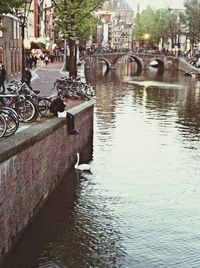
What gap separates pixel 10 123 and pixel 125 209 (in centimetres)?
461

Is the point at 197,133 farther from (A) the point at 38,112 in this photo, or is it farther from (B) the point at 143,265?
(B) the point at 143,265

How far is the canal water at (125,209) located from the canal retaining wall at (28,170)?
501 millimetres

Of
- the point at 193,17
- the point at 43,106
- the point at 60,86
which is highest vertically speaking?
the point at 193,17

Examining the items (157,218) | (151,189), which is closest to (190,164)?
(151,189)

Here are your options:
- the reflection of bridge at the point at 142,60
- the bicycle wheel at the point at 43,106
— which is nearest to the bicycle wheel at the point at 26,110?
the bicycle wheel at the point at 43,106

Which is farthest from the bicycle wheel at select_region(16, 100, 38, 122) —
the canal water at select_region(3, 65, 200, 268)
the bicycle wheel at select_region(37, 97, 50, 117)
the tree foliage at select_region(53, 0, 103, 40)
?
the tree foliage at select_region(53, 0, 103, 40)

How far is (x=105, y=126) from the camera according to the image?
107 ft

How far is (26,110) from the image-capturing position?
63.1ft

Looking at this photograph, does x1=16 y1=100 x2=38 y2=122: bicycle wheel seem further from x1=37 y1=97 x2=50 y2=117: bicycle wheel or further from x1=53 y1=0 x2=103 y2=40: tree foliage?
x1=53 y1=0 x2=103 y2=40: tree foliage

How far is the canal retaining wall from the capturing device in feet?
43.0

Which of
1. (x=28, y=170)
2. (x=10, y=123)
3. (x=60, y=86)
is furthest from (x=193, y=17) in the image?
(x=28, y=170)

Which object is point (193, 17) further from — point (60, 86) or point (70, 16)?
point (60, 86)

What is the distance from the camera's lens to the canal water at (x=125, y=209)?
14.2m

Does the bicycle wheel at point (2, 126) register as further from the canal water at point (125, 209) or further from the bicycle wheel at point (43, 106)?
the bicycle wheel at point (43, 106)
